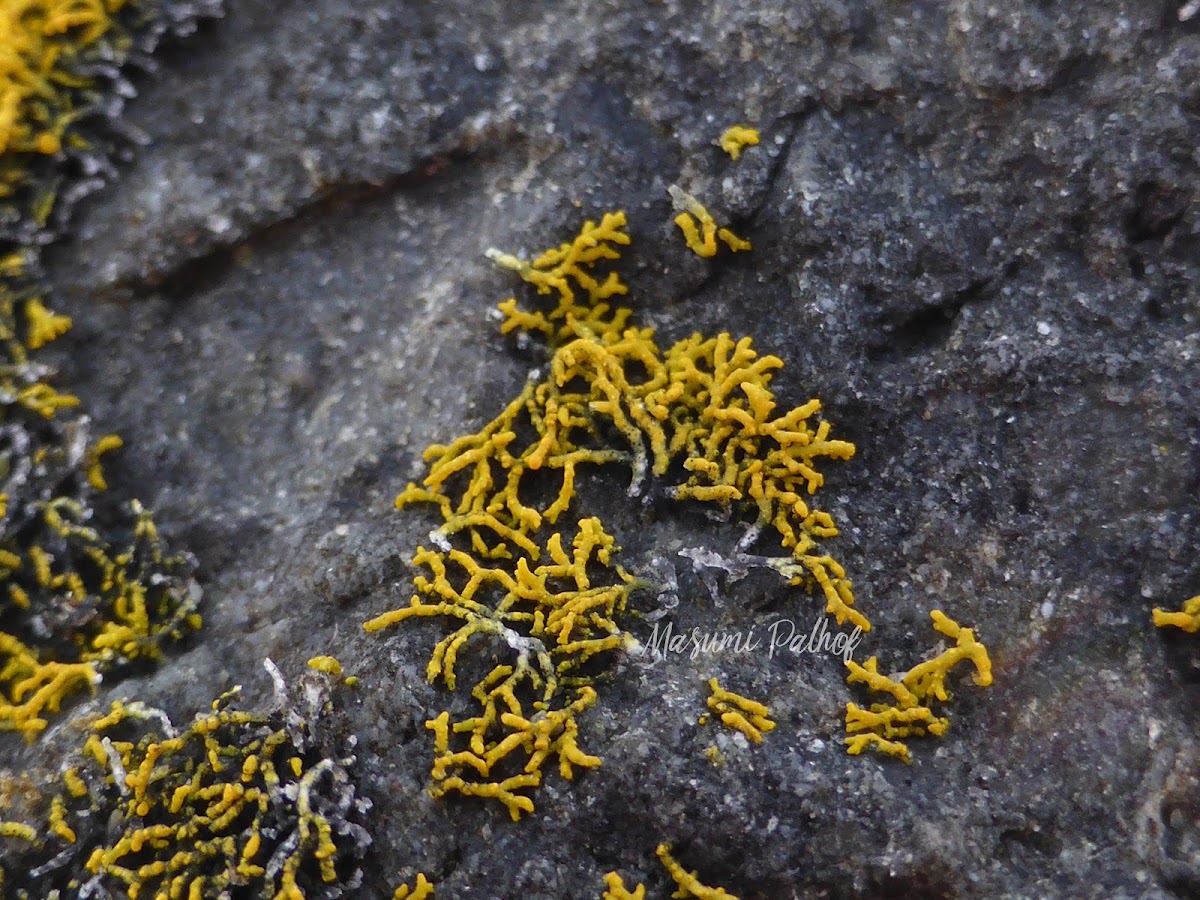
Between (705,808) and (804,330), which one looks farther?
(804,330)

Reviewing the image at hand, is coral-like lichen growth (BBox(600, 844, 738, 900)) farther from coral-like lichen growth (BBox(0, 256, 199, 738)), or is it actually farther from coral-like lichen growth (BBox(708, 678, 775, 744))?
coral-like lichen growth (BBox(0, 256, 199, 738))

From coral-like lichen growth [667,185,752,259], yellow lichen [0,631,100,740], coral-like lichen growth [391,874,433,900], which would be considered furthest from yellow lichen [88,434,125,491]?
coral-like lichen growth [667,185,752,259]

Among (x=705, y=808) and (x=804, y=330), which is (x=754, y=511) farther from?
(x=705, y=808)

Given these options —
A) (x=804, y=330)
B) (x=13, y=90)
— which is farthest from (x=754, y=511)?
(x=13, y=90)

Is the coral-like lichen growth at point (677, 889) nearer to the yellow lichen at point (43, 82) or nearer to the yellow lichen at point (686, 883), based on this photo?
the yellow lichen at point (686, 883)

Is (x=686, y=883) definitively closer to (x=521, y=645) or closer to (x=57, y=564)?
(x=521, y=645)
